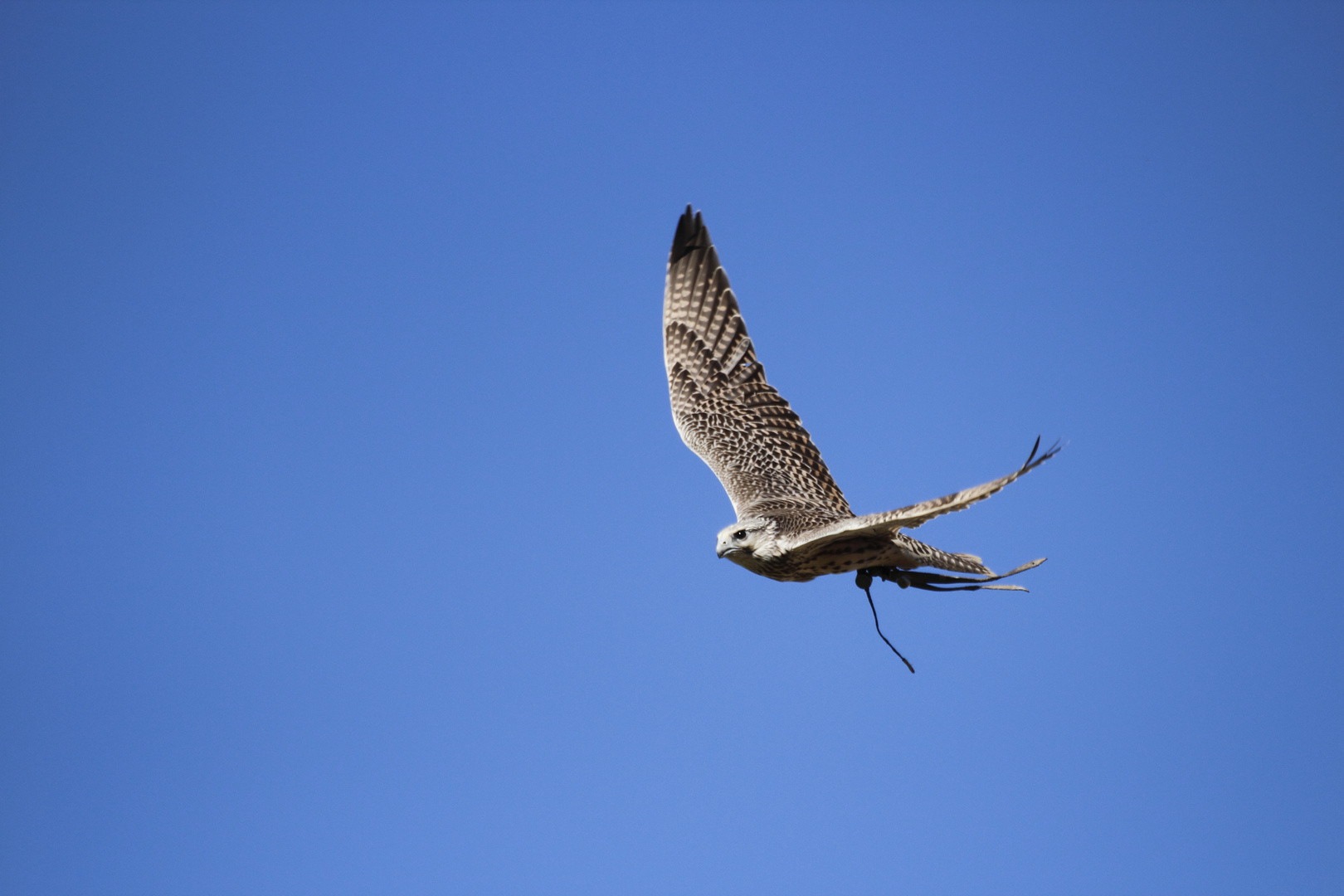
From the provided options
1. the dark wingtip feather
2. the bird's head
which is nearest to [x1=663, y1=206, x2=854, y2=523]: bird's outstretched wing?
the dark wingtip feather

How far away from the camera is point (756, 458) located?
44.2 feet

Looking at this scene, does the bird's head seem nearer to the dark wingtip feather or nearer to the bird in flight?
the bird in flight

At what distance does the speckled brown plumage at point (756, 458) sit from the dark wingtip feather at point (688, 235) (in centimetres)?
1

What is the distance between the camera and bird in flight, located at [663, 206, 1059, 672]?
9.90 meters

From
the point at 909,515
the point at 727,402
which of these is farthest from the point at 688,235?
the point at 909,515

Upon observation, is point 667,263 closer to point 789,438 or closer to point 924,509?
point 789,438

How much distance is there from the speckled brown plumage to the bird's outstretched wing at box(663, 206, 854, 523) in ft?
0.05

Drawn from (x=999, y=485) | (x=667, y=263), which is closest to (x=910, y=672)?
(x=999, y=485)

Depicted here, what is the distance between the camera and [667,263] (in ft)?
52.3

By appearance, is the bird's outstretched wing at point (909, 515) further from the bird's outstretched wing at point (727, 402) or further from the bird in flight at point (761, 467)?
the bird's outstretched wing at point (727, 402)

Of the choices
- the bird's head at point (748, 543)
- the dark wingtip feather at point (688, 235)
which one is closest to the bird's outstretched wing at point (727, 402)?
the dark wingtip feather at point (688, 235)

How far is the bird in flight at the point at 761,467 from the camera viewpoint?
9.90 meters

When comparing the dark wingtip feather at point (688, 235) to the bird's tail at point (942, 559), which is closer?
the bird's tail at point (942, 559)

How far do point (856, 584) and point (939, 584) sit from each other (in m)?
0.81
